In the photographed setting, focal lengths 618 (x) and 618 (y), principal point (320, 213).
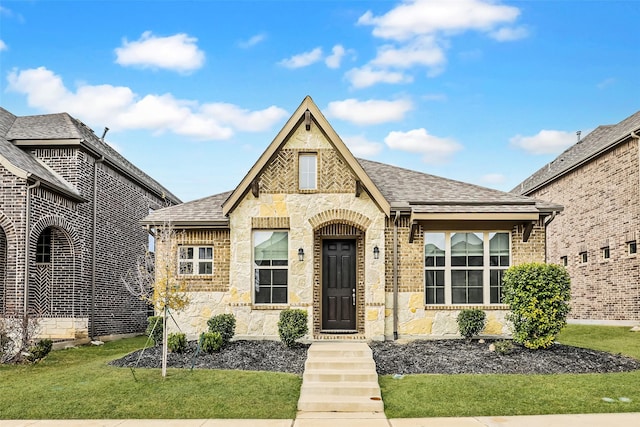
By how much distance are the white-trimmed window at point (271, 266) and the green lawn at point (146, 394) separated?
12.9ft

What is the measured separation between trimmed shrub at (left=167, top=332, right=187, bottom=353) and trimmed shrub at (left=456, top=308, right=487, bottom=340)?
261 inches

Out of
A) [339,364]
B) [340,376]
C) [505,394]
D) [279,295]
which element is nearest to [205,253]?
[279,295]

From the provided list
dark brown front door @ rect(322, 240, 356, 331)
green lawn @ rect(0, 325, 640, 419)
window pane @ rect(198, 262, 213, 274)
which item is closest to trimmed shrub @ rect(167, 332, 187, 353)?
green lawn @ rect(0, 325, 640, 419)

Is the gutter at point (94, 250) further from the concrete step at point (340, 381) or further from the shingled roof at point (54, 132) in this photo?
the concrete step at point (340, 381)

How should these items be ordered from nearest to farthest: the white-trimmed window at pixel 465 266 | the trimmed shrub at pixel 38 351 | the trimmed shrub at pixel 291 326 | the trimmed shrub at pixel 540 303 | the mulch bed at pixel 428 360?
the mulch bed at pixel 428 360 < the trimmed shrub at pixel 540 303 < the trimmed shrub at pixel 38 351 < the trimmed shrub at pixel 291 326 < the white-trimmed window at pixel 465 266

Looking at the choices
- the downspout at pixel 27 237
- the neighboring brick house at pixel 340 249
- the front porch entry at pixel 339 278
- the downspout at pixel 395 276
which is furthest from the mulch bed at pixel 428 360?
the downspout at pixel 27 237

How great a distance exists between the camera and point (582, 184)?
82.5 ft

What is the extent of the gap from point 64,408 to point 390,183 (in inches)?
415

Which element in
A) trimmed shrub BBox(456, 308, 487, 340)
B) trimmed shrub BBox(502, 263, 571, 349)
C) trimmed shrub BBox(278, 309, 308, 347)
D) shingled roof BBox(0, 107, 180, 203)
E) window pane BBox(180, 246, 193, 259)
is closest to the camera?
trimmed shrub BBox(502, 263, 571, 349)

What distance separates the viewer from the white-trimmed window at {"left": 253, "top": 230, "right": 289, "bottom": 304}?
1574 centimetres

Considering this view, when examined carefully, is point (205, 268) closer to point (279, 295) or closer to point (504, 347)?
point (279, 295)

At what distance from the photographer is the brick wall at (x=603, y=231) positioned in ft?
69.2

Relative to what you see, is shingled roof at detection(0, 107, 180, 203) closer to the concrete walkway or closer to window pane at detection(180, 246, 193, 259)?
window pane at detection(180, 246, 193, 259)

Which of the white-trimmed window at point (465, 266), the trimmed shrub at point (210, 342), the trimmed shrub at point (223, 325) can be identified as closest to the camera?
the trimmed shrub at point (210, 342)
